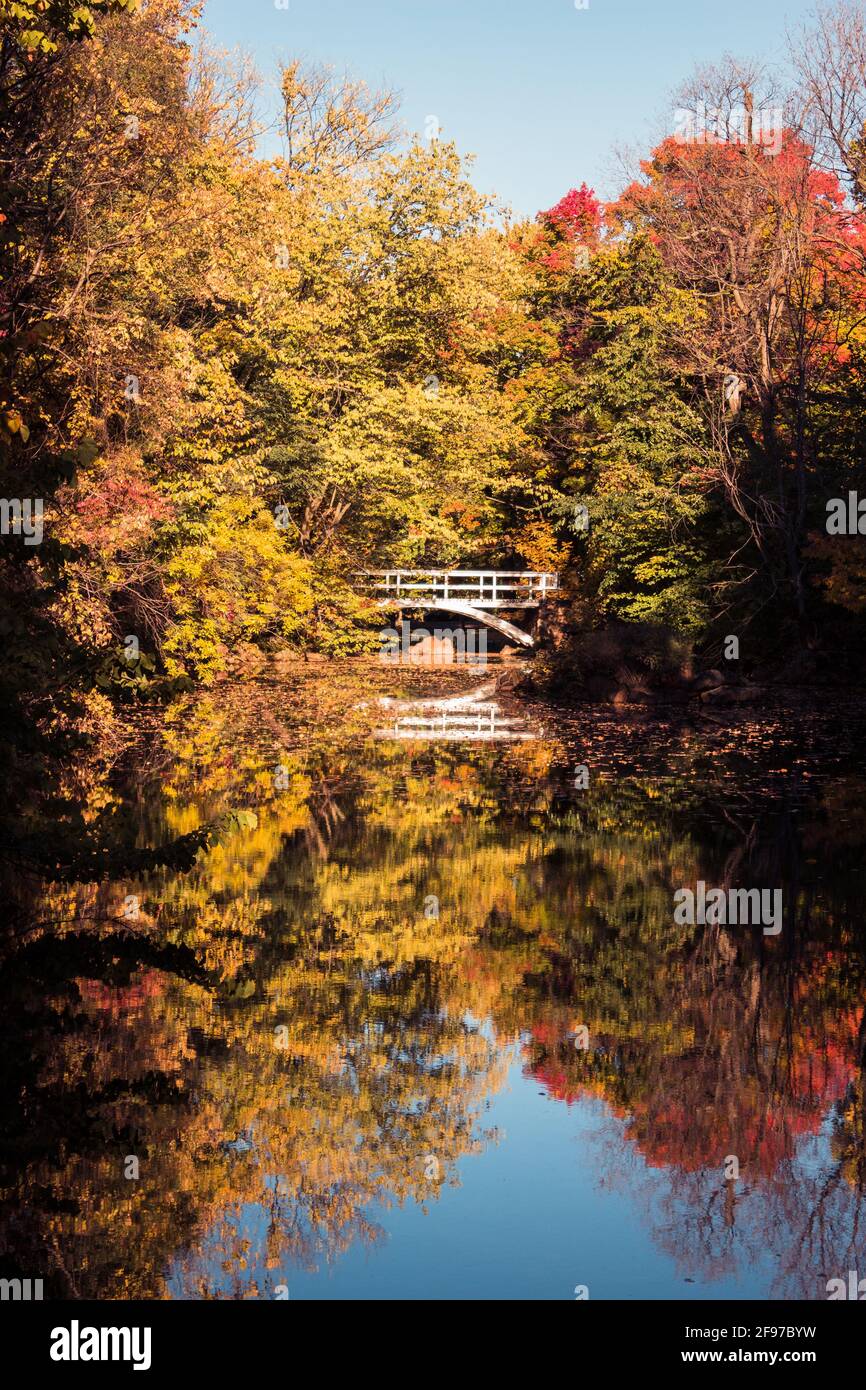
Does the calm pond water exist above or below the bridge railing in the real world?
below

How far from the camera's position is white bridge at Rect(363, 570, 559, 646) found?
42.4 meters

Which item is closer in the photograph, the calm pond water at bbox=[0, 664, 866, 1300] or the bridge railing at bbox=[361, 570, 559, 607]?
the calm pond water at bbox=[0, 664, 866, 1300]

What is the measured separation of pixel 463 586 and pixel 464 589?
3.18 ft

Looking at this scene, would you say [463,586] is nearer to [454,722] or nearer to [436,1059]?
[454,722]

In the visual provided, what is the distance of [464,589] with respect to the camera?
1709 inches

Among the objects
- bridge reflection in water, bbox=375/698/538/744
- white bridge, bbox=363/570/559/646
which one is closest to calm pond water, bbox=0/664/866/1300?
bridge reflection in water, bbox=375/698/538/744

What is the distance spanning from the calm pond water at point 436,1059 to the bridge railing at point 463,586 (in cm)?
2631

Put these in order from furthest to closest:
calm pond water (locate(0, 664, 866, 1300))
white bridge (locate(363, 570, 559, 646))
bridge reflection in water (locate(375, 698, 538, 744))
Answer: white bridge (locate(363, 570, 559, 646)), bridge reflection in water (locate(375, 698, 538, 744)), calm pond water (locate(0, 664, 866, 1300))

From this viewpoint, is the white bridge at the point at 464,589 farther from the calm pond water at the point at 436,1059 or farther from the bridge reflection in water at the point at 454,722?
the calm pond water at the point at 436,1059

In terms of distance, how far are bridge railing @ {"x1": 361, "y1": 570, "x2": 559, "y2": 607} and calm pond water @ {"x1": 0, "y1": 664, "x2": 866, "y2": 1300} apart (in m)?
26.3

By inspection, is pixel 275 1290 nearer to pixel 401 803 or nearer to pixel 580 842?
pixel 580 842

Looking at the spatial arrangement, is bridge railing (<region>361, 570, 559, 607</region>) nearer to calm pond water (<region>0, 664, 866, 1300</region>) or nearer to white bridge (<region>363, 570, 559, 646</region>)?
white bridge (<region>363, 570, 559, 646</region>)

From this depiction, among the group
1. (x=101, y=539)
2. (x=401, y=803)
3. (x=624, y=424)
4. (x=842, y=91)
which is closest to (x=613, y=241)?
(x=624, y=424)

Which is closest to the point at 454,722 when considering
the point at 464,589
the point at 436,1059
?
the point at 464,589
